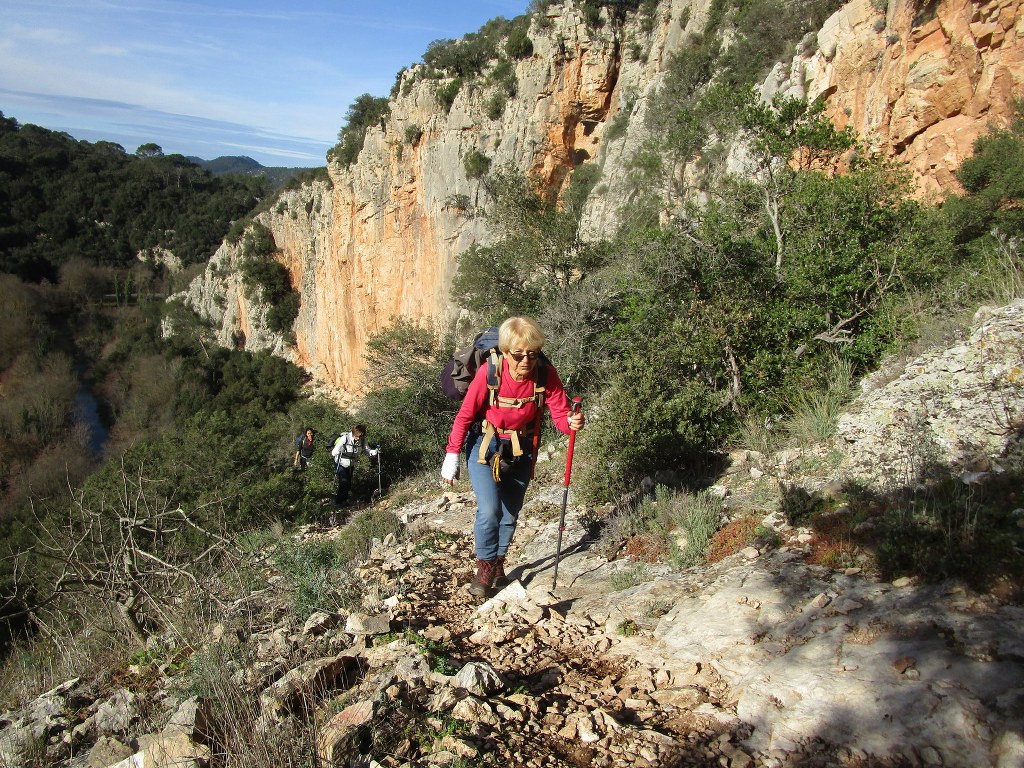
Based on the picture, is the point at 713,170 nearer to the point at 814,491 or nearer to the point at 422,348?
the point at 422,348

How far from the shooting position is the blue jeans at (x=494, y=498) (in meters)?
3.55

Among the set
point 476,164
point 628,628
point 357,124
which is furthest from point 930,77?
point 357,124

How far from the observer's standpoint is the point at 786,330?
553cm

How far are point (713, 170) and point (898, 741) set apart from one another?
53.6 ft

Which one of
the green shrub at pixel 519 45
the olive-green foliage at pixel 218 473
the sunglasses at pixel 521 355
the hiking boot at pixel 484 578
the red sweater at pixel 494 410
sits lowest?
the olive-green foliage at pixel 218 473

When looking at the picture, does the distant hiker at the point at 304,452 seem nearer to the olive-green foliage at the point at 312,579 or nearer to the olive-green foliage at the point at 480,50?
the olive-green foliage at the point at 312,579

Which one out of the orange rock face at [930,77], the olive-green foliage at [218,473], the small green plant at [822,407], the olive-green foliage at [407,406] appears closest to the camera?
the small green plant at [822,407]

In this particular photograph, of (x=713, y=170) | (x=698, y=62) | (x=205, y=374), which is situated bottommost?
(x=205, y=374)

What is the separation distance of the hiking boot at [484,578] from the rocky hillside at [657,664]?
99 millimetres

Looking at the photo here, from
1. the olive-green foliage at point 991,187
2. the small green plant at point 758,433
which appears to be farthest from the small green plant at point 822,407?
the olive-green foliage at point 991,187

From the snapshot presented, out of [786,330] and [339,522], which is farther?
[339,522]

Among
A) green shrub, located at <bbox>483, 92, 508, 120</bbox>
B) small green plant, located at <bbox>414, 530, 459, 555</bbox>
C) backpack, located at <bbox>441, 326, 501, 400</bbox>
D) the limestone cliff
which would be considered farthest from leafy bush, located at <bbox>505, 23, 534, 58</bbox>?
backpack, located at <bbox>441, 326, 501, 400</bbox>

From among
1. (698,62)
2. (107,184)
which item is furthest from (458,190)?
(107,184)

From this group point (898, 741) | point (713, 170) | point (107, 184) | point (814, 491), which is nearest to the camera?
point (898, 741)
